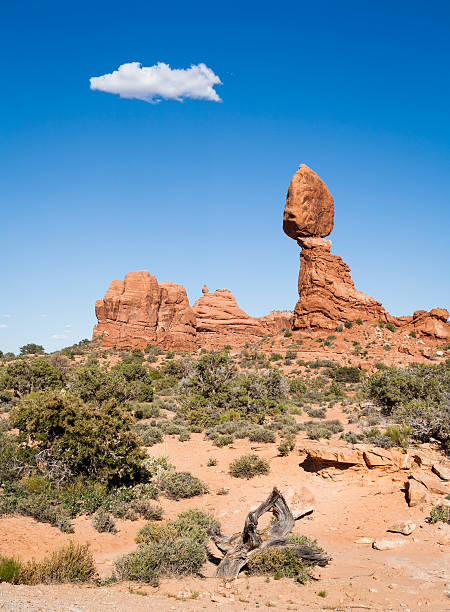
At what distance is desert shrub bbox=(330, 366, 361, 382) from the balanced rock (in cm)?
1869

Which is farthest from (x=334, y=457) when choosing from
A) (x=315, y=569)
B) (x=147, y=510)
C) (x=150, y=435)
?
(x=150, y=435)

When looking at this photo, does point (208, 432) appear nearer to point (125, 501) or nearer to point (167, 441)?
point (167, 441)

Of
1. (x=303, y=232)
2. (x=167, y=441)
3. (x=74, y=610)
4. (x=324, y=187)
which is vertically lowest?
(x=167, y=441)

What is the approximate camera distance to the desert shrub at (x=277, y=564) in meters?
7.06

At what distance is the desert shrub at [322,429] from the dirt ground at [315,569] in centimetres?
334

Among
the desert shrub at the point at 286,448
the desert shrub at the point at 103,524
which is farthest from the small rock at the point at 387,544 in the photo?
the desert shrub at the point at 286,448

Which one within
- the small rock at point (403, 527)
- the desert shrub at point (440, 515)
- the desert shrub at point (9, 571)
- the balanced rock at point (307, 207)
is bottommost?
the small rock at point (403, 527)

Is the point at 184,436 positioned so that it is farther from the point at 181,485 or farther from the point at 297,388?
the point at 297,388

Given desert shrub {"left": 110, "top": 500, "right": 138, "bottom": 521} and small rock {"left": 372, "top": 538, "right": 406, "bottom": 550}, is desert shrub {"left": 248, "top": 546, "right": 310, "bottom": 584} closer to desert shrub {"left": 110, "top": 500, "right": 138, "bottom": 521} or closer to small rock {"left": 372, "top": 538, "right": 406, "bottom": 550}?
small rock {"left": 372, "top": 538, "right": 406, "bottom": 550}

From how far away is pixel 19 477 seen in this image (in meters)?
10.8

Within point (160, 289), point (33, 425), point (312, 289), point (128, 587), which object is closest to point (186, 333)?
point (160, 289)

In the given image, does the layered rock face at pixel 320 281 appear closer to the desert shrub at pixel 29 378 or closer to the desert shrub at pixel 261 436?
the desert shrub at pixel 29 378

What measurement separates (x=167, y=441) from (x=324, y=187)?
40.9m

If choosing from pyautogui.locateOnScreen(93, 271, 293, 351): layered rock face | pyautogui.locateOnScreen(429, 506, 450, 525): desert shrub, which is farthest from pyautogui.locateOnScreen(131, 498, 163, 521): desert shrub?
pyautogui.locateOnScreen(93, 271, 293, 351): layered rock face
